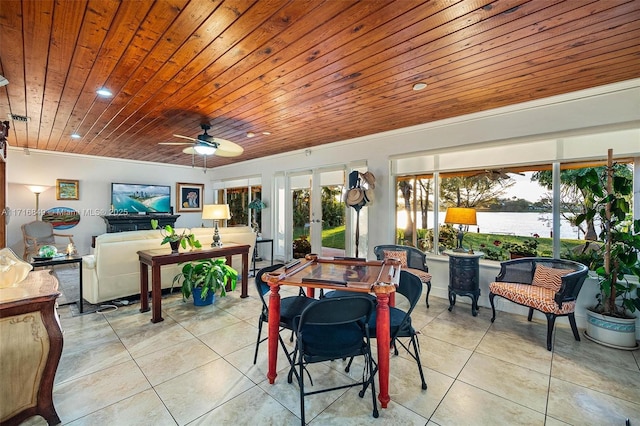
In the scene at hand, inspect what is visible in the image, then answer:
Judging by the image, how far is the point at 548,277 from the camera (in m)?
2.98

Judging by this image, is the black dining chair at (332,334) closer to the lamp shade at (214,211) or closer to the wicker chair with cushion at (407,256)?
the wicker chair with cushion at (407,256)

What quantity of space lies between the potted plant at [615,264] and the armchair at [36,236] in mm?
8106

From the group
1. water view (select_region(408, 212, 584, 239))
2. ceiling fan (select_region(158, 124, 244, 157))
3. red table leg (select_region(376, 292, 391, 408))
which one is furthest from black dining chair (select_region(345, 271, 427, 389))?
ceiling fan (select_region(158, 124, 244, 157))

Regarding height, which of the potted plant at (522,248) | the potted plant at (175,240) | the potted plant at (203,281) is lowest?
the potted plant at (203,281)

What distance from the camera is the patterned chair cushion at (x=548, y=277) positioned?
289 cm

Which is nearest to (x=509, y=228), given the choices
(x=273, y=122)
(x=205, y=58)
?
(x=273, y=122)

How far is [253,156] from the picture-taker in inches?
252

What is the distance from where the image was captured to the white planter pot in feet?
8.29

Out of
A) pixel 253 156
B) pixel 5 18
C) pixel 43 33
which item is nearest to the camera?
pixel 5 18

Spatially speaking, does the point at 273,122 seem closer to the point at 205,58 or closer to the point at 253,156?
the point at 205,58

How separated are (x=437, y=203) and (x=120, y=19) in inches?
157

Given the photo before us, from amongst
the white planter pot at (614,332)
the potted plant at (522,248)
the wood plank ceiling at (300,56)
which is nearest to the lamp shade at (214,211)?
the wood plank ceiling at (300,56)

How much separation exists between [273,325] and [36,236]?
21.7ft

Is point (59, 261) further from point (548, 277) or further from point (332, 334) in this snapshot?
point (548, 277)
